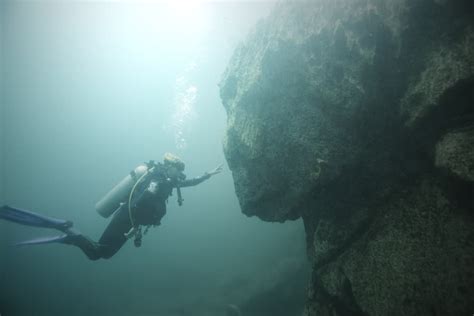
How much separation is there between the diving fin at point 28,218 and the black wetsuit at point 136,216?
0.50 meters

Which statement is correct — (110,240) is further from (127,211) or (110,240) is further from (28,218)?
(28,218)

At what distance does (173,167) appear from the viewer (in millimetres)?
7691

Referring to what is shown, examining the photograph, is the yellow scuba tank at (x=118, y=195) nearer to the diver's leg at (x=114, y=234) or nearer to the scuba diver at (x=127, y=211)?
the scuba diver at (x=127, y=211)

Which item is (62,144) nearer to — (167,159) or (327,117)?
(167,159)

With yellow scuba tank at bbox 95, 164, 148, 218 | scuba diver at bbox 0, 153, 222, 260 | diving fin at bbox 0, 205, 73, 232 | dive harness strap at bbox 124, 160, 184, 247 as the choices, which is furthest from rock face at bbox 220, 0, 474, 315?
diving fin at bbox 0, 205, 73, 232

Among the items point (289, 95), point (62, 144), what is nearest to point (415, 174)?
point (289, 95)

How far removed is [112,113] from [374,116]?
69.0 metres

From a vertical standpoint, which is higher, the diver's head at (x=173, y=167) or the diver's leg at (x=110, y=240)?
the diver's head at (x=173, y=167)

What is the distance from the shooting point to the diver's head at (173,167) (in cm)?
756

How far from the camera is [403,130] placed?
14.1ft

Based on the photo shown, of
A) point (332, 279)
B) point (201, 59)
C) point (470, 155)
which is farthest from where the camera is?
point (201, 59)

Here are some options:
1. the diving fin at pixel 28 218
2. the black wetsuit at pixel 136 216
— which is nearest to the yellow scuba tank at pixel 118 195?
the black wetsuit at pixel 136 216

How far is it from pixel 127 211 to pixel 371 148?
6.56 meters

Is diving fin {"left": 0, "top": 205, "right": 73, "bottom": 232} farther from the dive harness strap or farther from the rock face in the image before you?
the rock face
